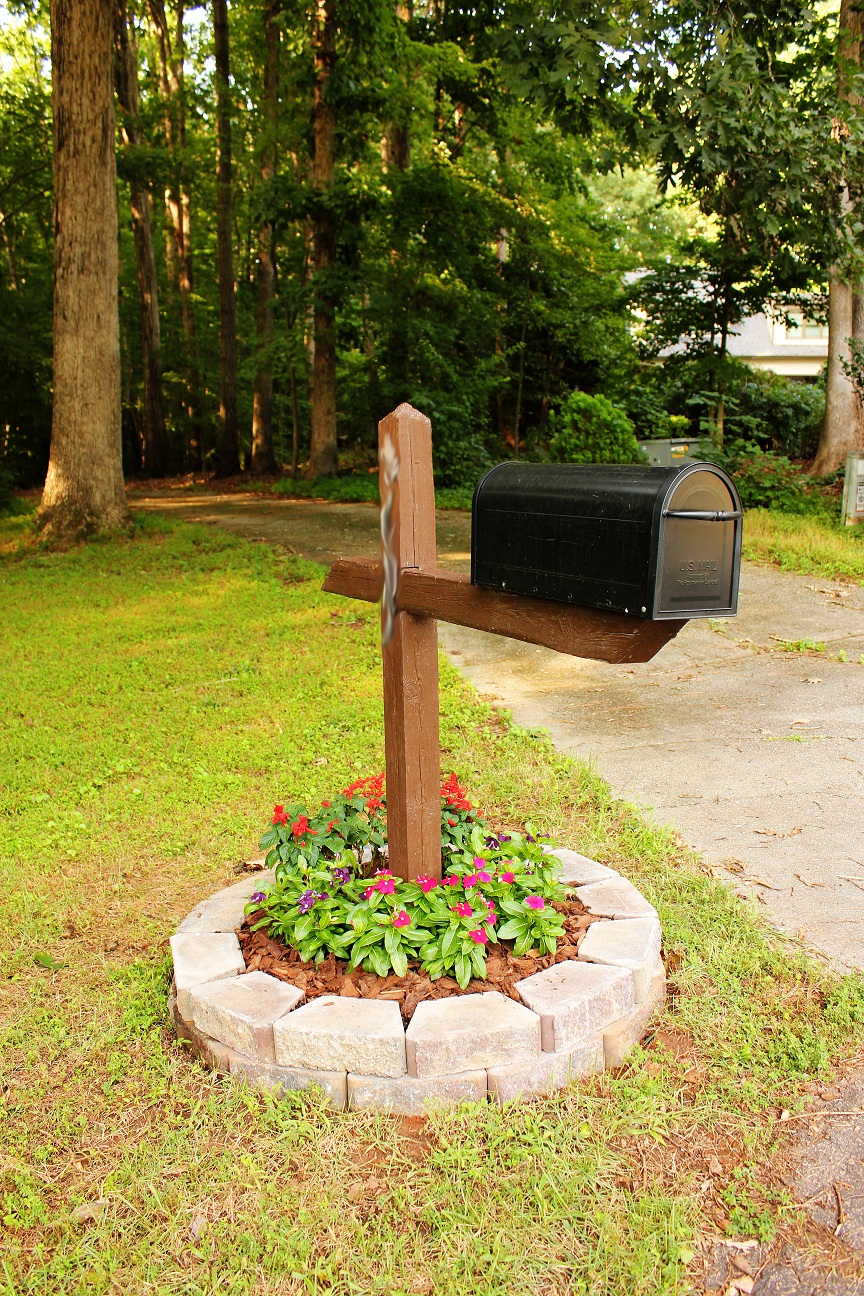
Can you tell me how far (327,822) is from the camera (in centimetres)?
318

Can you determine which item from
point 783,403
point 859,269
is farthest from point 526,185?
point 859,269

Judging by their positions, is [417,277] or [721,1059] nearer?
[721,1059]

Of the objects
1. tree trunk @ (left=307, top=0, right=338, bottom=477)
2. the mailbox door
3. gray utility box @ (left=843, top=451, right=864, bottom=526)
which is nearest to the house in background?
tree trunk @ (left=307, top=0, right=338, bottom=477)

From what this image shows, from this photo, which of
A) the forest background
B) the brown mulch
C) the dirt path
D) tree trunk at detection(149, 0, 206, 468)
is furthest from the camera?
tree trunk at detection(149, 0, 206, 468)

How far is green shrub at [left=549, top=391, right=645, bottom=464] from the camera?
1298cm

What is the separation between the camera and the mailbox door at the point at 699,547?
1863mm

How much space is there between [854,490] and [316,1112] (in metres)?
10.7

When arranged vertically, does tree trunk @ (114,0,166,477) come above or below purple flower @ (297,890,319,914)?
above

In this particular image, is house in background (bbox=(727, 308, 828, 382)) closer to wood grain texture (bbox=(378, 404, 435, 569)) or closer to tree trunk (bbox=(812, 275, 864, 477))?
tree trunk (bbox=(812, 275, 864, 477))

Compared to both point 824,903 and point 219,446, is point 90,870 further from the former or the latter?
point 219,446

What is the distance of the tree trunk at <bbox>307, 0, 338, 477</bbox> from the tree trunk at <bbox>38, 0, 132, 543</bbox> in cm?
490

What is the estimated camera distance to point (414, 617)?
270 cm

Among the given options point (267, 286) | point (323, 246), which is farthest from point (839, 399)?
point (267, 286)

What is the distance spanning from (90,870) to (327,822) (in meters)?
1.22
